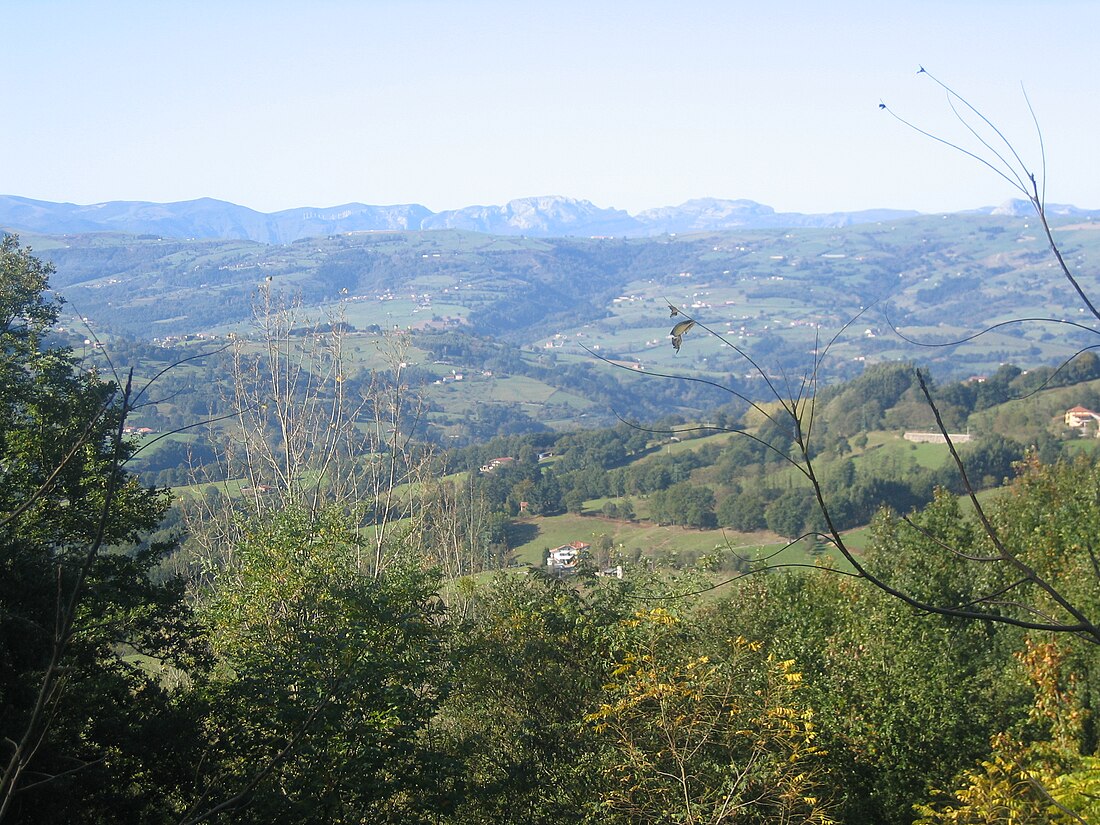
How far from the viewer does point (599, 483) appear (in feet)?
Result: 268

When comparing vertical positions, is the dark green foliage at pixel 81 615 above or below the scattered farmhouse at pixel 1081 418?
above

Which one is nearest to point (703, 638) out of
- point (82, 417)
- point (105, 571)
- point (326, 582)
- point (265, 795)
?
point (326, 582)

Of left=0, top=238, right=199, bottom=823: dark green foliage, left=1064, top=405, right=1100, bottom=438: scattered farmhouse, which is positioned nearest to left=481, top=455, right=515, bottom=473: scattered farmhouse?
left=1064, top=405, right=1100, bottom=438: scattered farmhouse

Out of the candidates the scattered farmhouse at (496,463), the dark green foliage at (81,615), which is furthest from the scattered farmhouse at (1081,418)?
the dark green foliage at (81,615)

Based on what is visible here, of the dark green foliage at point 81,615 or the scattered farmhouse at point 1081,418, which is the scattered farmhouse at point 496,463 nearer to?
the scattered farmhouse at point 1081,418

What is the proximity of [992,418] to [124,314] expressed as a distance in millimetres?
152134

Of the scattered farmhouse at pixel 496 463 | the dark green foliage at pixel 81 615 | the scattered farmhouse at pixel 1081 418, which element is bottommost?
the scattered farmhouse at pixel 496 463

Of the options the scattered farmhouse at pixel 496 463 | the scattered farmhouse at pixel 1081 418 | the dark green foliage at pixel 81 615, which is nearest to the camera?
the dark green foliage at pixel 81 615

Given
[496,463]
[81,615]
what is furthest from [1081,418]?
[81,615]

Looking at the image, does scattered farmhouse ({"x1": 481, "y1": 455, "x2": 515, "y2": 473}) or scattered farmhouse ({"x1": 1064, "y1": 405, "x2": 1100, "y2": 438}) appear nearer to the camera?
scattered farmhouse ({"x1": 1064, "y1": 405, "x2": 1100, "y2": 438})

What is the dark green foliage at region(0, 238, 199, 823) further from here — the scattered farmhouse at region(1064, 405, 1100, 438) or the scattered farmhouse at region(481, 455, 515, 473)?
the scattered farmhouse at region(1064, 405, 1100, 438)

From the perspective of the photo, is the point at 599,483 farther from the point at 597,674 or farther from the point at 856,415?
the point at 597,674

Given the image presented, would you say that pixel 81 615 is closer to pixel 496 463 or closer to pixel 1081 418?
pixel 1081 418

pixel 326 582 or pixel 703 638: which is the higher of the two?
pixel 326 582
